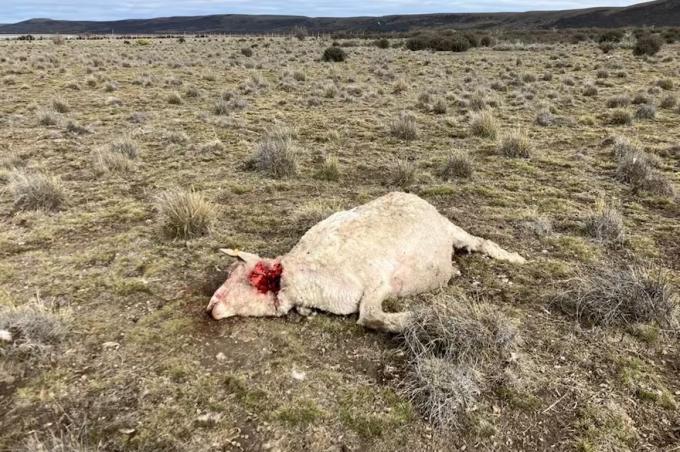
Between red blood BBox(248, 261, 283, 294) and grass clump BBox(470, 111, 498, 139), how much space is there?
856 cm

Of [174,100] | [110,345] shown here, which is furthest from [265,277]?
[174,100]

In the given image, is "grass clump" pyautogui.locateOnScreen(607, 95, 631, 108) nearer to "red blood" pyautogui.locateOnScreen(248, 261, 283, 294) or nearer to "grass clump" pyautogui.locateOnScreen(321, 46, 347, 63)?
"red blood" pyautogui.locateOnScreen(248, 261, 283, 294)

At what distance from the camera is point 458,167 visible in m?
8.48

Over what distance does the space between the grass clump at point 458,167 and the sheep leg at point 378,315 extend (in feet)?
15.6

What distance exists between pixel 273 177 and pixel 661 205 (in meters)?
6.17

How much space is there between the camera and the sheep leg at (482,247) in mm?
5332

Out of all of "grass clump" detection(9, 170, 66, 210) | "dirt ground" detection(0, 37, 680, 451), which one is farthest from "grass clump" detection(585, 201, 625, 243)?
"grass clump" detection(9, 170, 66, 210)

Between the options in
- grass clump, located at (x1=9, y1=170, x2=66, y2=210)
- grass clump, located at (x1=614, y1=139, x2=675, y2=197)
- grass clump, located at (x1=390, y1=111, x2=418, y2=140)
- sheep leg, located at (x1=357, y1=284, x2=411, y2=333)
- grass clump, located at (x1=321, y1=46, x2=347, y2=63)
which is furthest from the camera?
grass clump, located at (x1=321, y1=46, x2=347, y2=63)

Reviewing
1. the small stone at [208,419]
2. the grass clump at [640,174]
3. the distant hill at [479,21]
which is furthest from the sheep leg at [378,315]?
the distant hill at [479,21]

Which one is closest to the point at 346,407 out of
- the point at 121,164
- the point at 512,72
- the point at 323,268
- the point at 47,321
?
the point at 323,268

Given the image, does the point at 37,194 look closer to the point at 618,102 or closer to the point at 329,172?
the point at 329,172

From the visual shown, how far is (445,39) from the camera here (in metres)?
38.7

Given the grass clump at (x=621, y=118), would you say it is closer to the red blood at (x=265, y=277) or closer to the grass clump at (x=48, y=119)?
the red blood at (x=265, y=277)

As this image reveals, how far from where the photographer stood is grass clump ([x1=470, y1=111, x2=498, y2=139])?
1127 centimetres
